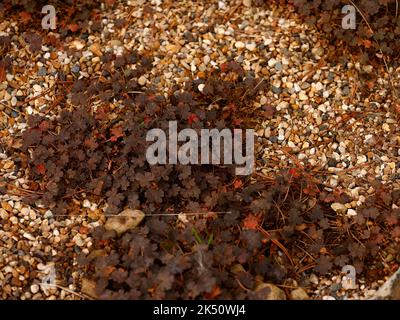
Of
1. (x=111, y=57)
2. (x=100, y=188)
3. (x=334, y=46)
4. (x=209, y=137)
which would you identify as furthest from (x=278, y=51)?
(x=100, y=188)

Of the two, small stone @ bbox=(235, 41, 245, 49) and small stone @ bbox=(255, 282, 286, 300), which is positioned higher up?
small stone @ bbox=(235, 41, 245, 49)

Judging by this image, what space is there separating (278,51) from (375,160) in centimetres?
106

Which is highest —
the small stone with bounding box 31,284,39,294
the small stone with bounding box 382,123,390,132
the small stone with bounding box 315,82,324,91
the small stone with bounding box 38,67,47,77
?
the small stone with bounding box 38,67,47,77

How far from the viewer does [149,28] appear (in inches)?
169

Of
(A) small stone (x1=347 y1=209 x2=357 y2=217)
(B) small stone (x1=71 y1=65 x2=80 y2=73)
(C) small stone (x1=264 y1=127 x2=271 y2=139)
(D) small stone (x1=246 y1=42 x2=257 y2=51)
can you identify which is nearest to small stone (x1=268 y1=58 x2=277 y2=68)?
(D) small stone (x1=246 y1=42 x2=257 y2=51)

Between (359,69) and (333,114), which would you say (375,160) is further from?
(359,69)

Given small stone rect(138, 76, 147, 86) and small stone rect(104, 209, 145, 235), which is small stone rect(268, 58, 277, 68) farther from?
small stone rect(104, 209, 145, 235)

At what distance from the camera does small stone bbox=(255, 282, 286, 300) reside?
3130mm

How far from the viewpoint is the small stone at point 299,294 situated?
3.30 meters

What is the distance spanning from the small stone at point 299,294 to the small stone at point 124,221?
3.23 feet

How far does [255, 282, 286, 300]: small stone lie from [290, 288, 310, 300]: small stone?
0.25ft

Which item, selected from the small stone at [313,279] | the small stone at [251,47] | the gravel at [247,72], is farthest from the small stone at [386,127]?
the small stone at [313,279]

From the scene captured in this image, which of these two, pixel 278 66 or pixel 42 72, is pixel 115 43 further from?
pixel 278 66
